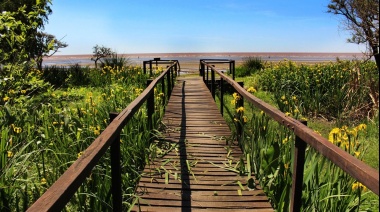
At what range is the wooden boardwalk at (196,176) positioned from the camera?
3080 millimetres

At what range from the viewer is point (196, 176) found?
3711 millimetres

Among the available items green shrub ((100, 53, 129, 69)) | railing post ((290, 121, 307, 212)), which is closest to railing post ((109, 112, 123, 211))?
railing post ((290, 121, 307, 212))

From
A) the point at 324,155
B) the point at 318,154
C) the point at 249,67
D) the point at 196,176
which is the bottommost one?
the point at 196,176

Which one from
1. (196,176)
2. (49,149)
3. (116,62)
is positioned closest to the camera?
(49,149)

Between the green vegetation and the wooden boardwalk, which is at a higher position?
the green vegetation

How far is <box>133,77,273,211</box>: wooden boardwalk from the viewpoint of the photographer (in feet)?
10.1

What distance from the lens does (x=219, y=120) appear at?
6.55m

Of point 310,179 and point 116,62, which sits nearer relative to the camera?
point 310,179

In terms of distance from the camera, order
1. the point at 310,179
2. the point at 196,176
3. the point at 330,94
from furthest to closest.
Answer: the point at 330,94 → the point at 196,176 → the point at 310,179

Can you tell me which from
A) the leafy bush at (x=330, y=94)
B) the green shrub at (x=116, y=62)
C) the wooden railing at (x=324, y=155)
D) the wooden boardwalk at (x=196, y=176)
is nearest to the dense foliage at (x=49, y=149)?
the wooden boardwalk at (x=196, y=176)

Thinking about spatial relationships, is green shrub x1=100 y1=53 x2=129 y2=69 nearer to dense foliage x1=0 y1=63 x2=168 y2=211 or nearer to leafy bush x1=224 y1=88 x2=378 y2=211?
dense foliage x1=0 y1=63 x2=168 y2=211

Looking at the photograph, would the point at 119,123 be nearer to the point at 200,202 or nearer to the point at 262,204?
the point at 200,202

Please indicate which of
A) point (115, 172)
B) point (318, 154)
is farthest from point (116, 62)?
point (115, 172)

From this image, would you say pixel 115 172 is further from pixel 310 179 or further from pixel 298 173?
pixel 310 179
